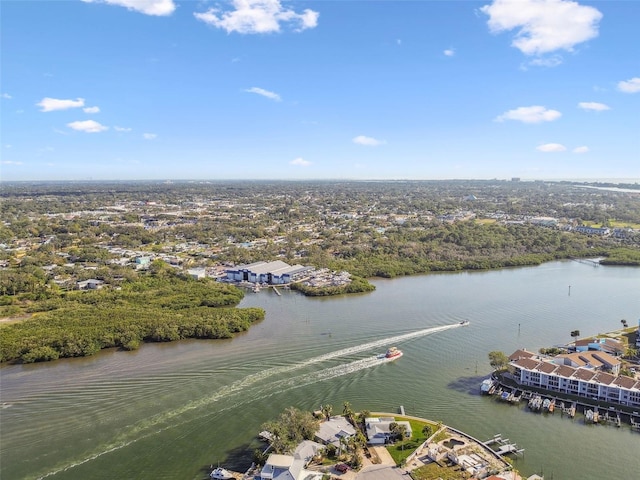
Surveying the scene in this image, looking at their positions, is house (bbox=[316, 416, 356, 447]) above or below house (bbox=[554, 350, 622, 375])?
below

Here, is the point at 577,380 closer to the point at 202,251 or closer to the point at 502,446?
the point at 502,446

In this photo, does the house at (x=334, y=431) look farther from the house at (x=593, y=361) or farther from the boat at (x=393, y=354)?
the house at (x=593, y=361)

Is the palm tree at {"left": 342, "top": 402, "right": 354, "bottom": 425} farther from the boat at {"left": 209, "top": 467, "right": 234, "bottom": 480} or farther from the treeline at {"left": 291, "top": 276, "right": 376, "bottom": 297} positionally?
the treeline at {"left": 291, "top": 276, "right": 376, "bottom": 297}

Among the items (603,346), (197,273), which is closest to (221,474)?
(603,346)

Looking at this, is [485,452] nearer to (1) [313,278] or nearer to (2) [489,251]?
(1) [313,278]

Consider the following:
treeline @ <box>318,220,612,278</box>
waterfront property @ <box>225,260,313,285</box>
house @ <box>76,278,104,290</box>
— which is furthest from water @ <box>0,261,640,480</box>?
house @ <box>76,278,104,290</box>
